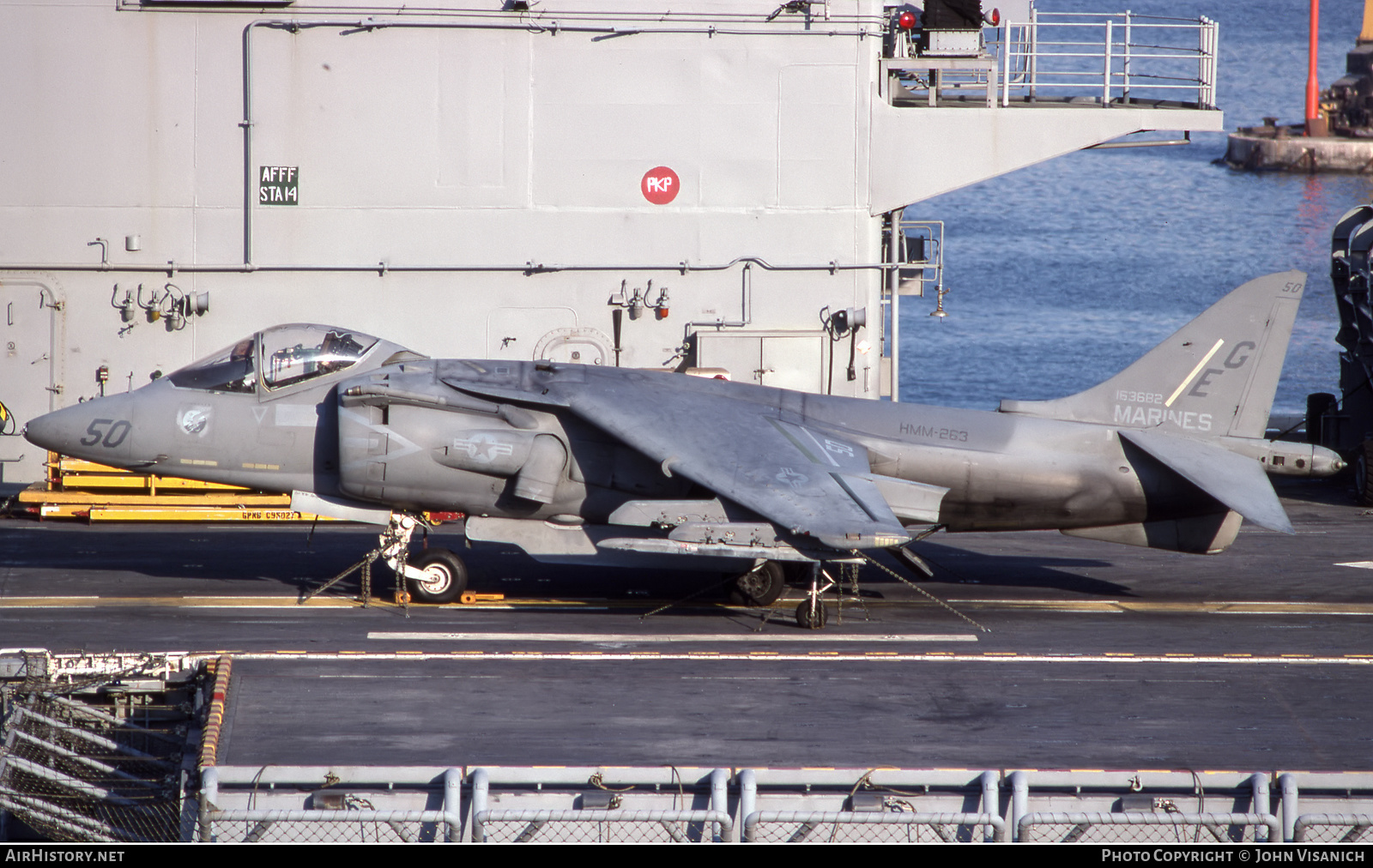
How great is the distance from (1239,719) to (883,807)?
5.40 metres

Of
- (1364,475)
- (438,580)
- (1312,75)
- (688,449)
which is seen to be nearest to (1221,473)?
(688,449)

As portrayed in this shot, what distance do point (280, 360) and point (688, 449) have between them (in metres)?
5.33

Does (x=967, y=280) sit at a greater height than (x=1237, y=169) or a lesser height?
lesser

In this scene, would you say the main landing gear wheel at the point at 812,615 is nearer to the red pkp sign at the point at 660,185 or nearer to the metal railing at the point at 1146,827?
the metal railing at the point at 1146,827

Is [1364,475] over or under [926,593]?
over

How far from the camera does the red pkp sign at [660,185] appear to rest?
23234 millimetres

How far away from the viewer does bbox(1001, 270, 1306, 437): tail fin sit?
18812 mm

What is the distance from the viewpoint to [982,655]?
1658 centimetres

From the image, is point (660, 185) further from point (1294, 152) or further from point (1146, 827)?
point (1294, 152)

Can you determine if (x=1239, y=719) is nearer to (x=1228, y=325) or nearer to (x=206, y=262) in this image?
(x=1228, y=325)

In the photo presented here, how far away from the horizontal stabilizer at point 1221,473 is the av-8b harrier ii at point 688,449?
4 centimetres

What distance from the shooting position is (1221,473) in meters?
18.1

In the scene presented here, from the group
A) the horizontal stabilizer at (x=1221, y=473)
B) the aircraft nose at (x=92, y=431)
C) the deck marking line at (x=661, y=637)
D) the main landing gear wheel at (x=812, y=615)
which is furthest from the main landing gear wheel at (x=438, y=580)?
the horizontal stabilizer at (x=1221, y=473)

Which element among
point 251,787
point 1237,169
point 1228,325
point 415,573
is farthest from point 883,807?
point 1237,169
